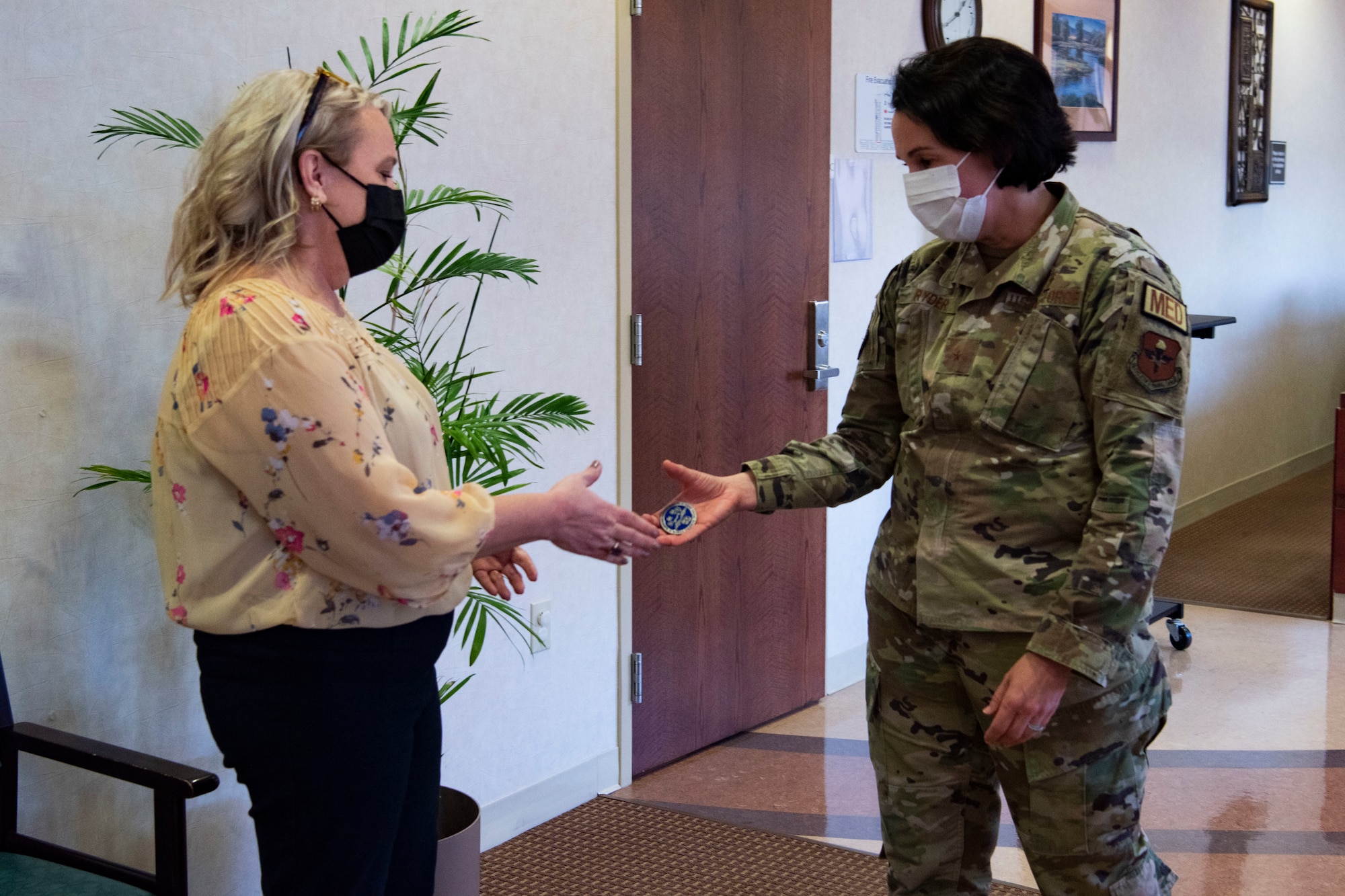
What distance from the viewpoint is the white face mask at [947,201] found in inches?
69.6

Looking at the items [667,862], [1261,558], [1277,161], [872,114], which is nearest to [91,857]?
[667,862]

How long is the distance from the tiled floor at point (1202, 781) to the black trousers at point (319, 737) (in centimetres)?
167

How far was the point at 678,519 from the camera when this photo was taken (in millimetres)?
2006

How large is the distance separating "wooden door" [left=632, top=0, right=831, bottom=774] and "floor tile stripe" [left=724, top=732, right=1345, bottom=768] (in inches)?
4.1

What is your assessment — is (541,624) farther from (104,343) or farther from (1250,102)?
(1250,102)

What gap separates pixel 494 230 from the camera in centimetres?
286

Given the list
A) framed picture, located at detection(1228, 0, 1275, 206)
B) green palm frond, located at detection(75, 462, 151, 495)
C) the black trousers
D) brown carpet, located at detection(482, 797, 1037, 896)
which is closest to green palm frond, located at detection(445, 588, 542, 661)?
brown carpet, located at detection(482, 797, 1037, 896)

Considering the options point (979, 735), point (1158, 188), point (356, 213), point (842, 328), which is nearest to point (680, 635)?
point (842, 328)

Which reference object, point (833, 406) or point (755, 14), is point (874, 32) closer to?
point (755, 14)

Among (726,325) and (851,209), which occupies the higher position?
(851,209)

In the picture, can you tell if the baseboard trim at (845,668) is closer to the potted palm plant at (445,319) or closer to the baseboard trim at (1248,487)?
the potted palm plant at (445,319)

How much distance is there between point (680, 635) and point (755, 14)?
1650mm

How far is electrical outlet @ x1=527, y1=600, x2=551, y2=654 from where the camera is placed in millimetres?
3070

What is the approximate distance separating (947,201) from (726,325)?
179cm
